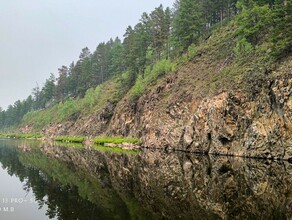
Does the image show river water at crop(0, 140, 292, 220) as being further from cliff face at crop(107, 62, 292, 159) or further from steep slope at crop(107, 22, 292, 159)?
steep slope at crop(107, 22, 292, 159)

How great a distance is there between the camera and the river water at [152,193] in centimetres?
1485

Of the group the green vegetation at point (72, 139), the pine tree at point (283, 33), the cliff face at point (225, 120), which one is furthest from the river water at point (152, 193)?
the green vegetation at point (72, 139)

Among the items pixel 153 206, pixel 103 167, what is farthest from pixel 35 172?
pixel 153 206

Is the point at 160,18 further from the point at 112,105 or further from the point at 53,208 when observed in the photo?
the point at 53,208

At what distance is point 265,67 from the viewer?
4031cm

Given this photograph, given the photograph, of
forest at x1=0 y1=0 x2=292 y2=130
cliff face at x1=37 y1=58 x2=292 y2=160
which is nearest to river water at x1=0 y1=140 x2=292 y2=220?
cliff face at x1=37 y1=58 x2=292 y2=160

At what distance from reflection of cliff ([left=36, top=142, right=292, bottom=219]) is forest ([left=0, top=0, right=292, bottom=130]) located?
834 inches

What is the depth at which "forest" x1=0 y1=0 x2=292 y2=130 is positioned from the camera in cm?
4559

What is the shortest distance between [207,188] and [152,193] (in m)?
3.71

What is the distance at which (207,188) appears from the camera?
20.2 metres

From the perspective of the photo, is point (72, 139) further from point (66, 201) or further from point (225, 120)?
point (66, 201)

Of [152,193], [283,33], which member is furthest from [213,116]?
[152,193]

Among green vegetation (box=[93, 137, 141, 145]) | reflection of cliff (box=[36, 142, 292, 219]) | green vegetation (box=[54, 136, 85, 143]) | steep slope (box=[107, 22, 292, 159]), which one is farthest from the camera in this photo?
green vegetation (box=[54, 136, 85, 143])

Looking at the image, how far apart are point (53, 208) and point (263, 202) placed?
11.1 meters
